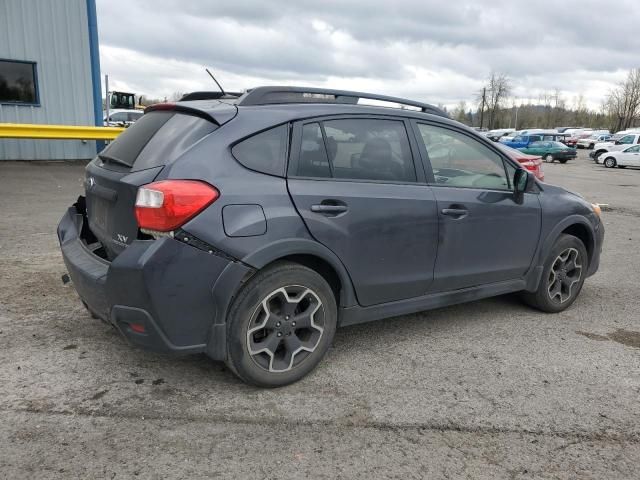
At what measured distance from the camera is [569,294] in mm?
4879

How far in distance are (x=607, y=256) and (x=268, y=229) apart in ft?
19.1

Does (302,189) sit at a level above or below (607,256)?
above

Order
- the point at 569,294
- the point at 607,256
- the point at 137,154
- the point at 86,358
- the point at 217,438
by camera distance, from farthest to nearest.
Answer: the point at 607,256, the point at 569,294, the point at 86,358, the point at 137,154, the point at 217,438

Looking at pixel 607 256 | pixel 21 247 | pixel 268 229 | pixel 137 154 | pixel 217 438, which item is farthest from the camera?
pixel 607 256

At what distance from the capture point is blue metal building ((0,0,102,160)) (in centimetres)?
1426

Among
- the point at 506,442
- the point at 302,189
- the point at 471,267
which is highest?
the point at 302,189

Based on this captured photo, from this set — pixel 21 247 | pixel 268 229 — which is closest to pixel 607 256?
pixel 268 229

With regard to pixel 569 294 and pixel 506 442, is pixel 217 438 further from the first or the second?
pixel 569 294

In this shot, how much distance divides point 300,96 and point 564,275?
9.54ft

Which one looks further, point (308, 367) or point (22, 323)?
point (22, 323)

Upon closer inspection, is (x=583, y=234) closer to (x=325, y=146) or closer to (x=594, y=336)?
(x=594, y=336)

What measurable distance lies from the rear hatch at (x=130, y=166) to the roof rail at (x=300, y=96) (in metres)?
0.40

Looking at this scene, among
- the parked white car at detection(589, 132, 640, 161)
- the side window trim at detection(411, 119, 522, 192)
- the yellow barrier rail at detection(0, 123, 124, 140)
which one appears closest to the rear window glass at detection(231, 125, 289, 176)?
the side window trim at detection(411, 119, 522, 192)

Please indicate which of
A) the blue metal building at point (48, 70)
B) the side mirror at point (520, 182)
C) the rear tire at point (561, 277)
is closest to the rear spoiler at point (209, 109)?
the side mirror at point (520, 182)
